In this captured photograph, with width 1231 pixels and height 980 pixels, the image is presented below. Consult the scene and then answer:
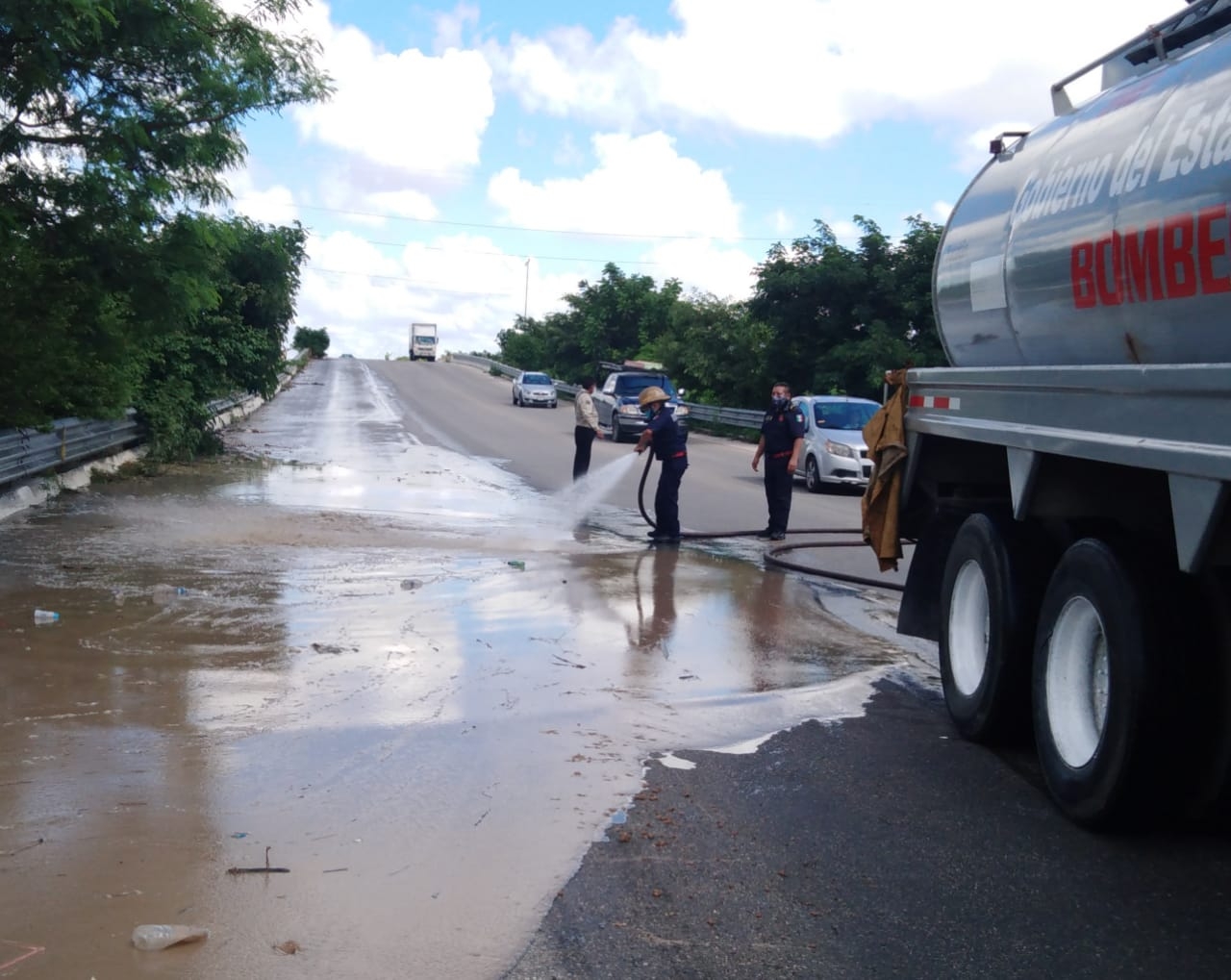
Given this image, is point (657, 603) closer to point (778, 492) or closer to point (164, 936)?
point (778, 492)

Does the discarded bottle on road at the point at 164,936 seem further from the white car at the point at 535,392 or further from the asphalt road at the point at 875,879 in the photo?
the white car at the point at 535,392

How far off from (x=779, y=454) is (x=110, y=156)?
755cm

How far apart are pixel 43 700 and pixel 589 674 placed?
3.08 m

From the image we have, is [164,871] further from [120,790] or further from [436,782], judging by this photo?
[436,782]

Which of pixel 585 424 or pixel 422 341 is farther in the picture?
pixel 422 341

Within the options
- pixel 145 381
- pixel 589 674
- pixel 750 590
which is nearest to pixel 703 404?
pixel 145 381

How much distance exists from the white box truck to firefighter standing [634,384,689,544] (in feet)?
265

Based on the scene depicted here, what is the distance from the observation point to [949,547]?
7457mm

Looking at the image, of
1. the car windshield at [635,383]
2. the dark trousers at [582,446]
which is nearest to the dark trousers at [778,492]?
the dark trousers at [582,446]

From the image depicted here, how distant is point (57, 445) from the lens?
14992 mm

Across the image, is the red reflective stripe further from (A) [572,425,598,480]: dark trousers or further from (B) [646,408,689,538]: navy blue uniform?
(A) [572,425,598,480]: dark trousers

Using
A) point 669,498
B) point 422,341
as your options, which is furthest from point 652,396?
point 422,341

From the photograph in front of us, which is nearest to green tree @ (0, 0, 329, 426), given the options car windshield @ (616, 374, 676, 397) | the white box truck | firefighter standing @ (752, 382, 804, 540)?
firefighter standing @ (752, 382, 804, 540)

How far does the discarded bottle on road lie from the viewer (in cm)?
383
